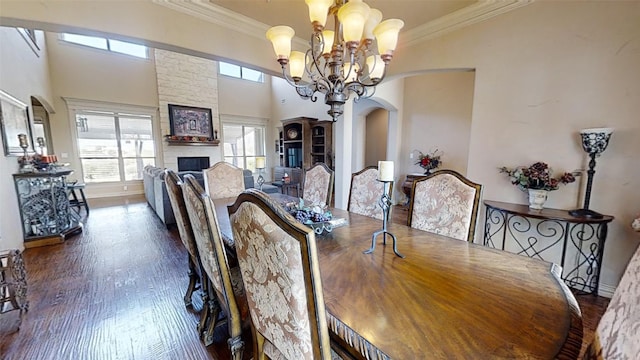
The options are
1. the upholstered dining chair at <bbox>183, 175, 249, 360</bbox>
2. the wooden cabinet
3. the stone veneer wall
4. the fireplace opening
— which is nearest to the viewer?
the upholstered dining chair at <bbox>183, 175, 249, 360</bbox>

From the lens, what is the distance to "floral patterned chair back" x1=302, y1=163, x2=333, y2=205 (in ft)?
8.89

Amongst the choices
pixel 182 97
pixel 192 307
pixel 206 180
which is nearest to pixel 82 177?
pixel 182 97

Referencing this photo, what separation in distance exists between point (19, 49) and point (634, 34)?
277 inches

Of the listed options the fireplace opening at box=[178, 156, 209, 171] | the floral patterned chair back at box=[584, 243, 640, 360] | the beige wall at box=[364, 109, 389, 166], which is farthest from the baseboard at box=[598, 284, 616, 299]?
the fireplace opening at box=[178, 156, 209, 171]

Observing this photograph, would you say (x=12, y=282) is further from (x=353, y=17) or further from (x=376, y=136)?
(x=376, y=136)

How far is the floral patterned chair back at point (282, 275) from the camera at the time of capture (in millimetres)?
688

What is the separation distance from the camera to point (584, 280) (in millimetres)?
2252

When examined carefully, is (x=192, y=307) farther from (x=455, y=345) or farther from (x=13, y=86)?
(x=13, y=86)

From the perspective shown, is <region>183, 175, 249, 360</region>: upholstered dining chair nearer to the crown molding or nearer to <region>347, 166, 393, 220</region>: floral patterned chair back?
<region>347, 166, 393, 220</region>: floral patterned chair back

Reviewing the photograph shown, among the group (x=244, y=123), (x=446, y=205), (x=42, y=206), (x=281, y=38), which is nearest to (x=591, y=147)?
(x=446, y=205)

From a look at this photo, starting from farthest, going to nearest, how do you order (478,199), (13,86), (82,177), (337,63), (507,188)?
(82,177) → (13,86) → (507,188) → (337,63) → (478,199)

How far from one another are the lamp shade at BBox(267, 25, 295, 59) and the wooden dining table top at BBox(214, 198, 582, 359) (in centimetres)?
142

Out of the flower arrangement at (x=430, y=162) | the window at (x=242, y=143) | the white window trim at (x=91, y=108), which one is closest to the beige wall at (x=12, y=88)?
the white window trim at (x=91, y=108)

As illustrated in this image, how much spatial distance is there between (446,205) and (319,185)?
4.54 ft
